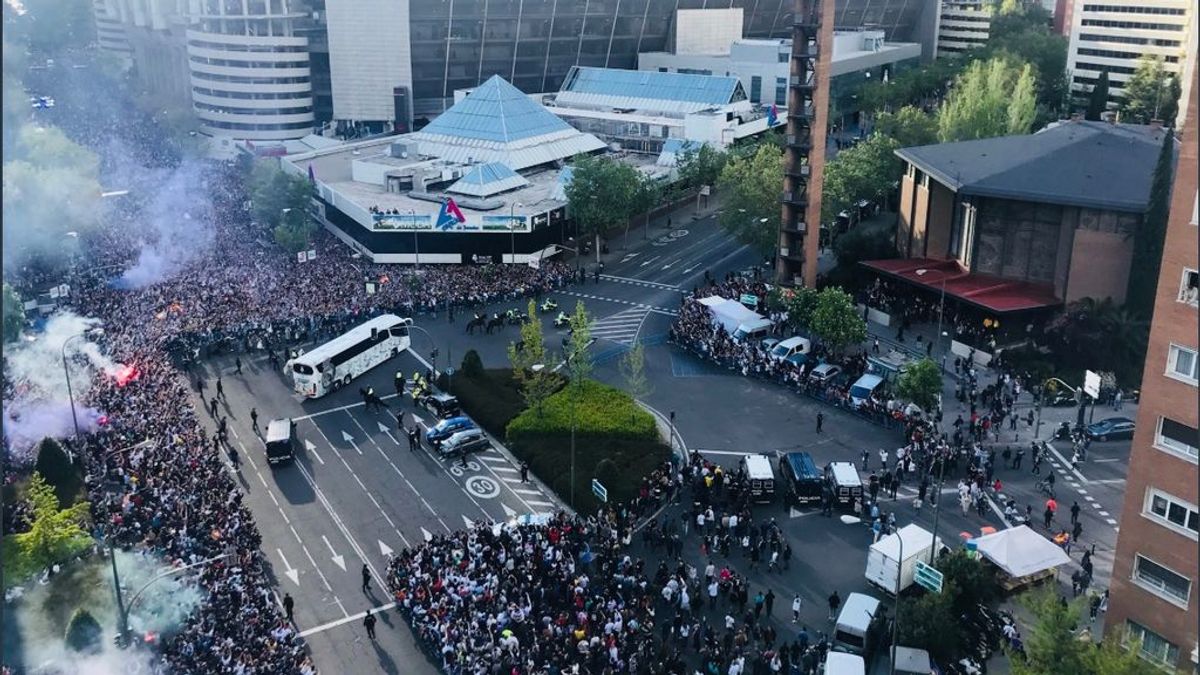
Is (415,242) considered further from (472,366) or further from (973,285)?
(973,285)

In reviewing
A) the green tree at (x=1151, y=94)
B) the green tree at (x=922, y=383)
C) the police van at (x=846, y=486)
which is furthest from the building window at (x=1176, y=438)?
the green tree at (x=1151, y=94)

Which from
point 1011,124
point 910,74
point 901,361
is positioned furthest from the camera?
point 910,74

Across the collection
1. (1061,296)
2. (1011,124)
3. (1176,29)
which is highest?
(1176,29)

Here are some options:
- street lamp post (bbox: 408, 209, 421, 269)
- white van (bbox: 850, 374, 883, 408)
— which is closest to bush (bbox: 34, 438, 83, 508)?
street lamp post (bbox: 408, 209, 421, 269)

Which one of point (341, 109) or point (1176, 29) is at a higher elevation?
point (1176, 29)

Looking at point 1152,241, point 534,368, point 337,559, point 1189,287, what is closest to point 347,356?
point 534,368

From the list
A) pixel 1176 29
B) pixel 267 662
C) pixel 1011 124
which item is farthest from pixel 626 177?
pixel 1176 29

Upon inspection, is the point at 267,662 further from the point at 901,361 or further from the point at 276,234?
the point at 276,234

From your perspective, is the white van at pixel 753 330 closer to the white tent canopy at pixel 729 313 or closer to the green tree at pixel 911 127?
the white tent canopy at pixel 729 313
